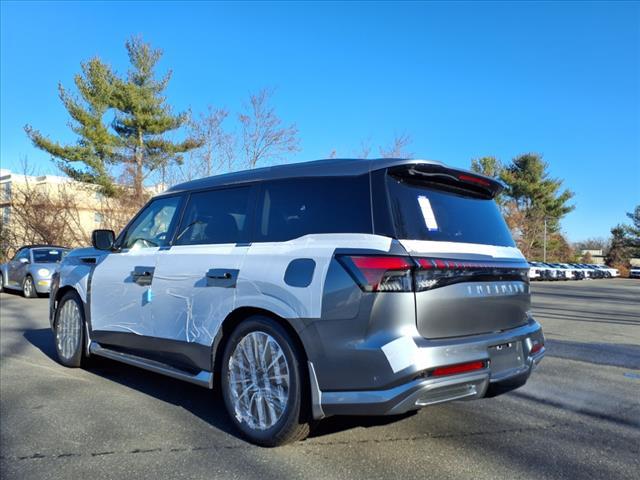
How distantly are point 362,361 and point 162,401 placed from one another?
2.38 metres

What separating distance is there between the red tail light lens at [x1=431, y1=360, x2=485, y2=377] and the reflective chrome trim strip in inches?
67.6

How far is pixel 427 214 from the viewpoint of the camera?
347 cm

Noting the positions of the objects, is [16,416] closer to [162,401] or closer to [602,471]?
[162,401]

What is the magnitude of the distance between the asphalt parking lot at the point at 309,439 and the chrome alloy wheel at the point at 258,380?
206mm

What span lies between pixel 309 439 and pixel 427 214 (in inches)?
68.9

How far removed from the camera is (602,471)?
3.21 meters

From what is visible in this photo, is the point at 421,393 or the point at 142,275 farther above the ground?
the point at 142,275

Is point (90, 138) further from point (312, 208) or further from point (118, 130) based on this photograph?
point (312, 208)

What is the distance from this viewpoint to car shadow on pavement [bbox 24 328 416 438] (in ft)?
13.0

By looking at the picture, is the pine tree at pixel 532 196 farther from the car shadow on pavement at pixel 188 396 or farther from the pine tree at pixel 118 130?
the car shadow on pavement at pixel 188 396

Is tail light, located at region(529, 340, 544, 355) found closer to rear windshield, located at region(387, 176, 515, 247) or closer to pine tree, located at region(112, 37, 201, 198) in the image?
→ rear windshield, located at region(387, 176, 515, 247)

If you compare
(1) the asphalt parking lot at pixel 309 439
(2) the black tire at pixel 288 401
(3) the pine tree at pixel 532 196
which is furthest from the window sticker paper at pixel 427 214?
(3) the pine tree at pixel 532 196

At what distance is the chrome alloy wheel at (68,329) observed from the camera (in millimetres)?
5657

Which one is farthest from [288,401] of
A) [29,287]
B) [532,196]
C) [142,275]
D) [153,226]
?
[532,196]
